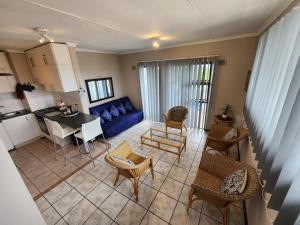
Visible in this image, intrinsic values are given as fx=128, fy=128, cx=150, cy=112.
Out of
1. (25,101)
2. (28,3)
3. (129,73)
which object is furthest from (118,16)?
(25,101)

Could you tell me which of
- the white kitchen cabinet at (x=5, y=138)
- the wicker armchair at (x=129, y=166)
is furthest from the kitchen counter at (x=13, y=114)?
the wicker armchair at (x=129, y=166)

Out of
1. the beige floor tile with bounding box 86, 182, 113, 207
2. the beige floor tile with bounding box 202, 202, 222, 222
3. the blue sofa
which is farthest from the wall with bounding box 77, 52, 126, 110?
the beige floor tile with bounding box 202, 202, 222, 222

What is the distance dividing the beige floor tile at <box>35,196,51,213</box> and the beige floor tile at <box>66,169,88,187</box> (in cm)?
38

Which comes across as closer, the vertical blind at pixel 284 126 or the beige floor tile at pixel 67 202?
the vertical blind at pixel 284 126

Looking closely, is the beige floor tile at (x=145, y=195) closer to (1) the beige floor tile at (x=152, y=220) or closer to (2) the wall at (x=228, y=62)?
(1) the beige floor tile at (x=152, y=220)

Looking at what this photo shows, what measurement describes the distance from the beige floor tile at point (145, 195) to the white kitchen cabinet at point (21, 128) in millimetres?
3437

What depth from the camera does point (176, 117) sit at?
12.5 ft

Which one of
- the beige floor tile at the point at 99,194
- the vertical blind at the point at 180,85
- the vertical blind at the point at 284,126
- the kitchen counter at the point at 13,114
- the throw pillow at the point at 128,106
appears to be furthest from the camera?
the throw pillow at the point at 128,106

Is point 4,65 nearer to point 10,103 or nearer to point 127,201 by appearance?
point 10,103

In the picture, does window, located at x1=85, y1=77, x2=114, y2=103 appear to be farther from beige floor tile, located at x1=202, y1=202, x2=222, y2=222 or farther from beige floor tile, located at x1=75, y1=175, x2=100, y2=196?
beige floor tile, located at x1=202, y1=202, x2=222, y2=222

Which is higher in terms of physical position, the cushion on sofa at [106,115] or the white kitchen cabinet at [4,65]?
the white kitchen cabinet at [4,65]

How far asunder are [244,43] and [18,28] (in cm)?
408

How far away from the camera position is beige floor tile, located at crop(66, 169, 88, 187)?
2.31m

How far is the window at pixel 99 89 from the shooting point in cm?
395
